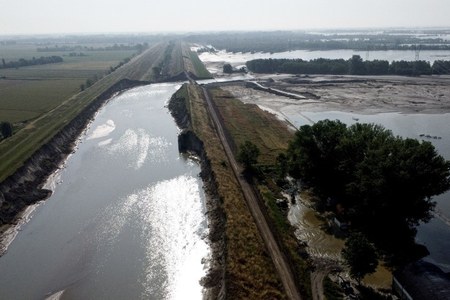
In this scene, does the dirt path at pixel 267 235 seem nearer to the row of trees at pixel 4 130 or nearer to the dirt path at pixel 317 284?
the dirt path at pixel 317 284

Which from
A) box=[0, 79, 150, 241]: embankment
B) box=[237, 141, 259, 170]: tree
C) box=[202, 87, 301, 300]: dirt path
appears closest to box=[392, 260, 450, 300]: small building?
box=[202, 87, 301, 300]: dirt path

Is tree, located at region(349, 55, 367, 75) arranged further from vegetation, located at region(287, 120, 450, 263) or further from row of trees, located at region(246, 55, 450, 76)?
vegetation, located at region(287, 120, 450, 263)

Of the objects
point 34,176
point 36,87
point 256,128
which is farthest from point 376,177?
point 36,87

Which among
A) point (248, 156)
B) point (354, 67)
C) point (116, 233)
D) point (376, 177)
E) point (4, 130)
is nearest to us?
point (376, 177)

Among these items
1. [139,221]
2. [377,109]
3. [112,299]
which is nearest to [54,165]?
[139,221]

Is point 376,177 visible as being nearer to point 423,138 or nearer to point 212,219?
point 212,219

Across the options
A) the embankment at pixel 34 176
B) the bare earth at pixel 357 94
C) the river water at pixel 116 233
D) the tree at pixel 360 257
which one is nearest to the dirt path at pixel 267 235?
the tree at pixel 360 257

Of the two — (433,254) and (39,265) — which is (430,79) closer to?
(433,254)
